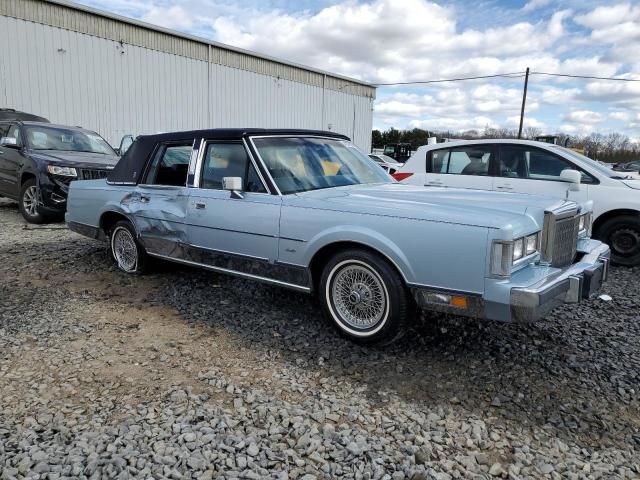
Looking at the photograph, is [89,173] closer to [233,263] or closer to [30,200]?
[30,200]

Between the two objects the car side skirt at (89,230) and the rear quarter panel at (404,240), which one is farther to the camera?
the car side skirt at (89,230)

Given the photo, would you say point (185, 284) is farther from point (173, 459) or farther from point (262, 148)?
point (173, 459)

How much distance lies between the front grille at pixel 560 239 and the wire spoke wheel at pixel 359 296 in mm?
1175

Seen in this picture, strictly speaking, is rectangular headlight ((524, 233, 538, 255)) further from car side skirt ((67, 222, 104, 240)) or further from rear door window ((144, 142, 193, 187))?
car side skirt ((67, 222, 104, 240))

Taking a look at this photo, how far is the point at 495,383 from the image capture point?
3.11 metres

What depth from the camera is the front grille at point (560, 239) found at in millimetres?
3369

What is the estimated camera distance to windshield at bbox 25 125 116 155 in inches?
334

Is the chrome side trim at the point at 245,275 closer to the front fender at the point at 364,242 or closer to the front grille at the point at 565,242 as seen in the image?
the front fender at the point at 364,242

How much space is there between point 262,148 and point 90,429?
98.6 inches

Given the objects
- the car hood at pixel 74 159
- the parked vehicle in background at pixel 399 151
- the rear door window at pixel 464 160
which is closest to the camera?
the rear door window at pixel 464 160

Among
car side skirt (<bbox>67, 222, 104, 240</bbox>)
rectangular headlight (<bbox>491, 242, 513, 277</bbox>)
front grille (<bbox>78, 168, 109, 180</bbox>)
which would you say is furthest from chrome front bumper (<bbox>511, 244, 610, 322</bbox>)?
front grille (<bbox>78, 168, 109, 180</bbox>)

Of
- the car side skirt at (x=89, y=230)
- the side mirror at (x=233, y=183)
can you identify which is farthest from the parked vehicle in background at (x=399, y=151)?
the side mirror at (x=233, y=183)

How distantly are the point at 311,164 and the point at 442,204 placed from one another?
4.50ft

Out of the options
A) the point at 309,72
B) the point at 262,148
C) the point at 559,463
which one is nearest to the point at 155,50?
the point at 309,72
